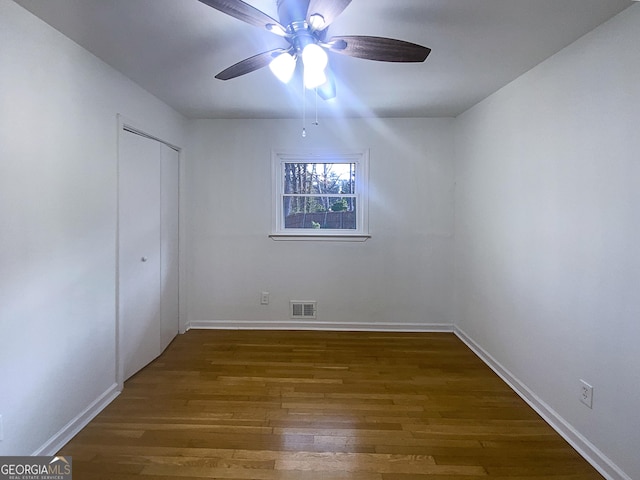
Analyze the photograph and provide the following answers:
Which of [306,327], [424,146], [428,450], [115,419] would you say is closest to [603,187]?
[428,450]

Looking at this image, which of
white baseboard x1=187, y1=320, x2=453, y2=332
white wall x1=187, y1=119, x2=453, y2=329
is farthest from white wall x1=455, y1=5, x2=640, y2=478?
white baseboard x1=187, y1=320, x2=453, y2=332

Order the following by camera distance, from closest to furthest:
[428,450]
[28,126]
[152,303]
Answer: [28,126], [428,450], [152,303]

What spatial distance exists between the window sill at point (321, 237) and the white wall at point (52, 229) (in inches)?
65.7

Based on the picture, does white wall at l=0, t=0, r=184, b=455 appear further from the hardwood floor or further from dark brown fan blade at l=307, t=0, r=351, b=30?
dark brown fan blade at l=307, t=0, r=351, b=30

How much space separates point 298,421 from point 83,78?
8.24 feet

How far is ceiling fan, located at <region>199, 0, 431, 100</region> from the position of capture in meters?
1.30

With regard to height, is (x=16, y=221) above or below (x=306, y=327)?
above

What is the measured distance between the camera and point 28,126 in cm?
164

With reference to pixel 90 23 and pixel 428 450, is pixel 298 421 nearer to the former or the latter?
pixel 428 450

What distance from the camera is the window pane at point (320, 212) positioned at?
370cm

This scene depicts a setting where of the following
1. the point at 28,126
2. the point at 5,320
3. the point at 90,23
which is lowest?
the point at 5,320

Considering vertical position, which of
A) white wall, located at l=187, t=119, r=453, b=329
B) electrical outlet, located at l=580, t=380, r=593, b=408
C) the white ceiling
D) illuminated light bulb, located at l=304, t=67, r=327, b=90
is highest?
the white ceiling

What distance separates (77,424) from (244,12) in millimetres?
2425

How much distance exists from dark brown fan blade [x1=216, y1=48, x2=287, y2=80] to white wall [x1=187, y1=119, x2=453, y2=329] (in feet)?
5.80
